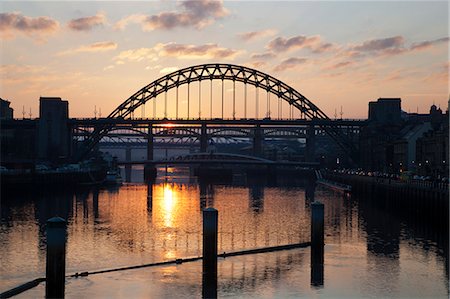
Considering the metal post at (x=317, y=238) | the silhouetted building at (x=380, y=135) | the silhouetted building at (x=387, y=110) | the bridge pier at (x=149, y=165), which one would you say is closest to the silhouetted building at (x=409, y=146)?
the silhouetted building at (x=380, y=135)

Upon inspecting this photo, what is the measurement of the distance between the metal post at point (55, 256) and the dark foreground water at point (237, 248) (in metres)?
2.48

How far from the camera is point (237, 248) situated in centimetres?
4175

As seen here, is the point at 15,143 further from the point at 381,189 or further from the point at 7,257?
the point at 7,257

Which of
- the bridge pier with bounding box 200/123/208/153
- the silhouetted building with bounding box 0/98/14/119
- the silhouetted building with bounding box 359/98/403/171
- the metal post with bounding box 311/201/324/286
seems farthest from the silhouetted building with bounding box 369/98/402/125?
the metal post with bounding box 311/201/324/286

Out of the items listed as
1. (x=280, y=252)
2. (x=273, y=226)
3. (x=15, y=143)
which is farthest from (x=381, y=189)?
(x=15, y=143)

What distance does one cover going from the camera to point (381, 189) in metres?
76.1

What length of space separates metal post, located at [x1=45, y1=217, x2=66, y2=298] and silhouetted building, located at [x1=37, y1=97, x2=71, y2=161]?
11304 cm

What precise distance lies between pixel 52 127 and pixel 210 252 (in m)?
111

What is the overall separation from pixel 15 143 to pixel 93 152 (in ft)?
97.0

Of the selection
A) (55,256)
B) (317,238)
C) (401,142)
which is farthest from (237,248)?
(401,142)

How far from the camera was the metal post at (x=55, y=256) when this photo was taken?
26.5 meters

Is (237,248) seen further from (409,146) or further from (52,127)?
(52,127)

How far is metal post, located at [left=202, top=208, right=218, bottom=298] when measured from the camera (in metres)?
31.1

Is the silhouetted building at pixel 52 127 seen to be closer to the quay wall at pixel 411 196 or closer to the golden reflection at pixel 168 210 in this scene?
the golden reflection at pixel 168 210
